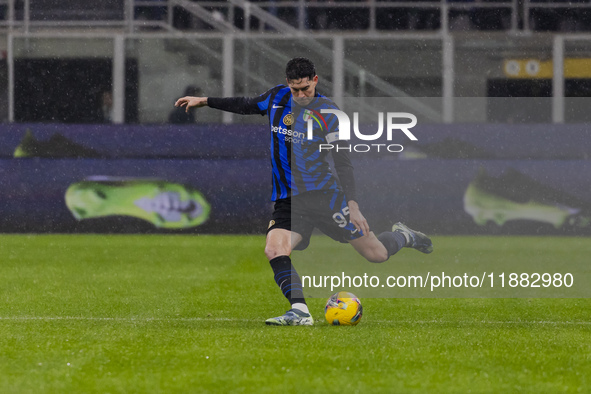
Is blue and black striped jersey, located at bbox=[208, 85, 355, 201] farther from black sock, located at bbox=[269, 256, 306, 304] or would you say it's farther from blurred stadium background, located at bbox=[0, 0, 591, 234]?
blurred stadium background, located at bbox=[0, 0, 591, 234]

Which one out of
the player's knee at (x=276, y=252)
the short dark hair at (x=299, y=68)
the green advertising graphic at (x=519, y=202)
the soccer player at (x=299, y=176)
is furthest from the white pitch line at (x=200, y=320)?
the green advertising graphic at (x=519, y=202)

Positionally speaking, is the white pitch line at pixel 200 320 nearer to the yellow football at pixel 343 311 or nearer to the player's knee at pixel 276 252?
the yellow football at pixel 343 311

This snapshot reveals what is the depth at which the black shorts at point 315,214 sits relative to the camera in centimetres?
653

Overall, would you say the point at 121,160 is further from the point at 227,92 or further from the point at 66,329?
the point at 66,329

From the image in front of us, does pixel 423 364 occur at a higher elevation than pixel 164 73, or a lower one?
lower

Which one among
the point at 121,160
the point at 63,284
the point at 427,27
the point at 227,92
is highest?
the point at 427,27

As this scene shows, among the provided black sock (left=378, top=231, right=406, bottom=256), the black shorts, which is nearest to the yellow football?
the black shorts

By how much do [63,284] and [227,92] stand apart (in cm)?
714

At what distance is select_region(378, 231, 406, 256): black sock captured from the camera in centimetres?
716

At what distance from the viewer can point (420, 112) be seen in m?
14.6

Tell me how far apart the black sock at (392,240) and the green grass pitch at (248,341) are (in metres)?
0.42

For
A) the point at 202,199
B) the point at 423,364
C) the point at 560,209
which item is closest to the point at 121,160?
the point at 202,199

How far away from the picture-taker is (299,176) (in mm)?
6586

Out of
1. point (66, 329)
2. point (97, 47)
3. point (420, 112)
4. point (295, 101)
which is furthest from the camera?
point (97, 47)
